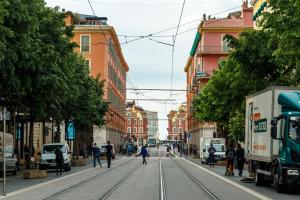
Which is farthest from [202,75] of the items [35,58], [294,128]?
[294,128]

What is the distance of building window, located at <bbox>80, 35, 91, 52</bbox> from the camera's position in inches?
3679

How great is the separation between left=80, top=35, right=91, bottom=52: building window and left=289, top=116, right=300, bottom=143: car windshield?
72336mm

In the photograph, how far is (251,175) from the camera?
30.4 metres

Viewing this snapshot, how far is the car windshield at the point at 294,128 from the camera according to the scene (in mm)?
22656

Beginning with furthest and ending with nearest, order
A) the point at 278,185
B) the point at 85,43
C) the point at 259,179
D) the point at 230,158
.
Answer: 1. the point at 85,43
2. the point at 230,158
3. the point at 259,179
4. the point at 278,185

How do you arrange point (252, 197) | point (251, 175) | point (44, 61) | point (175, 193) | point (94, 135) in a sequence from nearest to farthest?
point (252, 197) → point (175, 193) → point (251, 175) → point (44, 61) → point (94, 135)

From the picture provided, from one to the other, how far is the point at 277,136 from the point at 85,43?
7248 centimetres

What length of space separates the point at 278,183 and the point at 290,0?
6.19 m

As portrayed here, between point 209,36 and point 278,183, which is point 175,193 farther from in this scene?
point 209,36

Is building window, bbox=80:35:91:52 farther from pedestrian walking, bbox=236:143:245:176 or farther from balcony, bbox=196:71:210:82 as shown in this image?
pedestrian walking, bbox=236:143:245:176

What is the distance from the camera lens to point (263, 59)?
32.9 meters

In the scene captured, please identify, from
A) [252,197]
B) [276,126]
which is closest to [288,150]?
[276,126]

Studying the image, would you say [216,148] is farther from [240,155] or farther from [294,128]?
[294,128]

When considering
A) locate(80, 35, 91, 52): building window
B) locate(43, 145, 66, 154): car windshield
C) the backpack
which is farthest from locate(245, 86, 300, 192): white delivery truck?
locate(80, 35, 91, 52): building window
